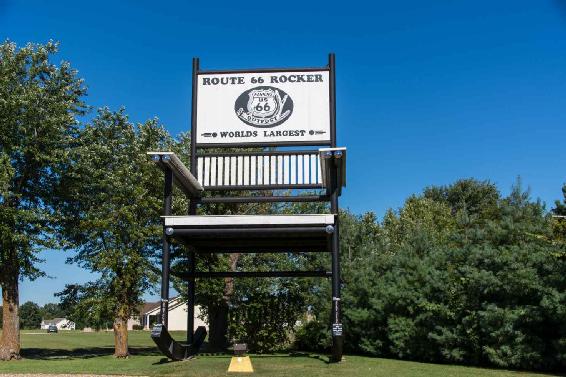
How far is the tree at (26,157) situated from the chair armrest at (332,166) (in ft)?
28.4

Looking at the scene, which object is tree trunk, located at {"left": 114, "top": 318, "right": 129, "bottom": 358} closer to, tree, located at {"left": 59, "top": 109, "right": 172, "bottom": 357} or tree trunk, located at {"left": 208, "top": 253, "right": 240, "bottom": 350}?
tree, located at {"left": 59, "top": 109, "right": 172, "bottom": 357}

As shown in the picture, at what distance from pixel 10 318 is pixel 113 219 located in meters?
3.47

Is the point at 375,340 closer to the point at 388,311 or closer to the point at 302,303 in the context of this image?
the point at 388,311

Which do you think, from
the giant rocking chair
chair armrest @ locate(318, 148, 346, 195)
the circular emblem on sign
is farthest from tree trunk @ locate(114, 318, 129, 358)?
chair armrest @ locate(318, 148, 346, 195)

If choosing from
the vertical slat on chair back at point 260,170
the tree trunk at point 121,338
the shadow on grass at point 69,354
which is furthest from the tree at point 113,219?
the vertical slat on chair back at point 260,170

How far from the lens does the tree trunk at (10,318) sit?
14.2 metres

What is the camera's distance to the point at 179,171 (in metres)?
7.64

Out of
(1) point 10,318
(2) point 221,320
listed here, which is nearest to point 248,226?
(1) point 10,318

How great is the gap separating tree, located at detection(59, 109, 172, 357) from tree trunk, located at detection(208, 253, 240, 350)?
253cm

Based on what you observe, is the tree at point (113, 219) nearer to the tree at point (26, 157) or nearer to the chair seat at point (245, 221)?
the tree at point (26, 157)

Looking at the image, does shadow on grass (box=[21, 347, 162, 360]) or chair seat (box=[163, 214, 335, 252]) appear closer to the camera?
chair seat (box=[163, 214, 335, 252])

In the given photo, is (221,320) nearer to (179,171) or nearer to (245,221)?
(179,171)

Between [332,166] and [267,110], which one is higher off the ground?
[267,110]

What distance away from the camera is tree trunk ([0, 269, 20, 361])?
14227 millimetres
